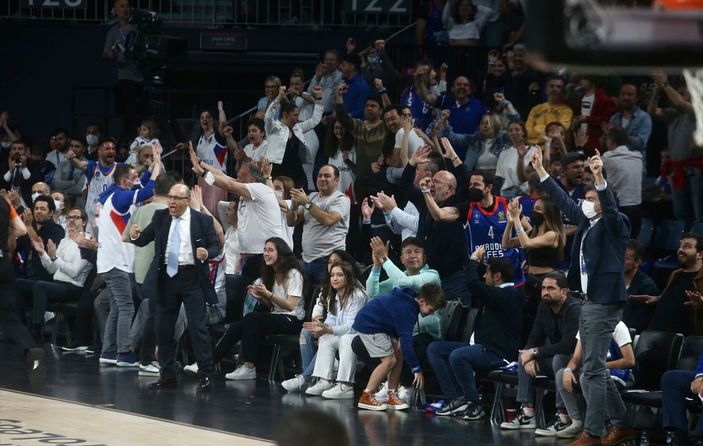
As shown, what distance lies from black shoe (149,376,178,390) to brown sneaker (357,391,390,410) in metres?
2.04

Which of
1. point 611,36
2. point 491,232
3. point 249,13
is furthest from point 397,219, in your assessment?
point 611,36

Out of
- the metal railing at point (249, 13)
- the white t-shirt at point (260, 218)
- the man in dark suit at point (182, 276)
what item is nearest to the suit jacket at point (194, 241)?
the man in dark suit at point (182, 276)

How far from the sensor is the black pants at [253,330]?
1220 centimetres

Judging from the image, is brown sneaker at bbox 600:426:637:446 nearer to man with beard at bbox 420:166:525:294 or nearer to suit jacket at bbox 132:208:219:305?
man with beard at bbox 420:166:525:294

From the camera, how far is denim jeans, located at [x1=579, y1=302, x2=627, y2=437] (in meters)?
8.98

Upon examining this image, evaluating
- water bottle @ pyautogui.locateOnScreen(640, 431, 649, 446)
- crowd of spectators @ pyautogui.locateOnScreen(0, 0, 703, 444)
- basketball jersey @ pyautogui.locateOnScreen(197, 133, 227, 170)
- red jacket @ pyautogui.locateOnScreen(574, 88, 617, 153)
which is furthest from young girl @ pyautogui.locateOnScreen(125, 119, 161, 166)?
water bottle @ pyautogui.locateOnScreen(640, 431, 649, 446)

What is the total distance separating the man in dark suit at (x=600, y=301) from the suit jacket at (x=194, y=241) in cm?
388

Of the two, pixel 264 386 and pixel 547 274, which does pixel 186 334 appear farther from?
pixel 547 274

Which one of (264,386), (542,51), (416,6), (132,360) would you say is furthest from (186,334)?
(542,51)

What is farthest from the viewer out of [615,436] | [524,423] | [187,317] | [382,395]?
[187,317]

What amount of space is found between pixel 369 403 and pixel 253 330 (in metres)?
1.92

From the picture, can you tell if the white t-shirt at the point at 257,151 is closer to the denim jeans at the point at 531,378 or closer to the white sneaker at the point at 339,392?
the white sneaker at the point at 339,392

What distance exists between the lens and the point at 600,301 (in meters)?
8.98

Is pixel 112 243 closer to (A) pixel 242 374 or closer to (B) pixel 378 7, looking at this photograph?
(A) pixel 242 374
